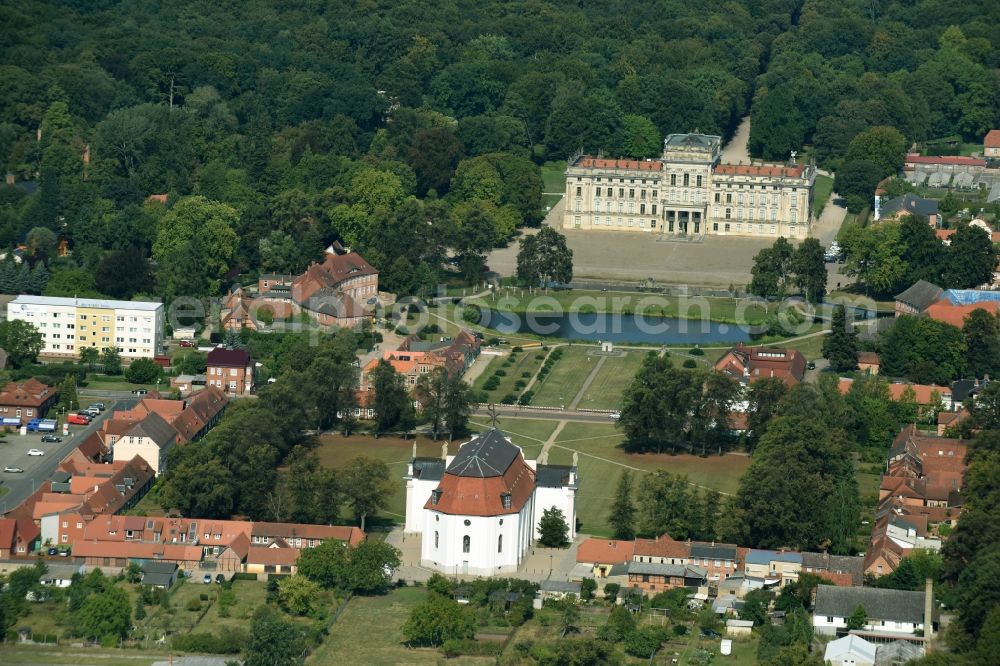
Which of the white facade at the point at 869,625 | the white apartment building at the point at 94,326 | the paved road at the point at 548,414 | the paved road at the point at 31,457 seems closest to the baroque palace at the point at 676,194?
the white apartment building at the point at 94,326

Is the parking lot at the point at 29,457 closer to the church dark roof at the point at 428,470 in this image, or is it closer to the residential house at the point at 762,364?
the church dark roof at the point at 428,470

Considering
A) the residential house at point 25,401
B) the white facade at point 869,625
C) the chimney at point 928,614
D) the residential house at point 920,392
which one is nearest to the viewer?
the chimney at point 928,614

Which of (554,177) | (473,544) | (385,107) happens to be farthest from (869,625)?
(385,107)

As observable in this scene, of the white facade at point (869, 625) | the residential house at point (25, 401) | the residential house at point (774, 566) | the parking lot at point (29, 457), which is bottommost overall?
the white facade at point (869, 625)

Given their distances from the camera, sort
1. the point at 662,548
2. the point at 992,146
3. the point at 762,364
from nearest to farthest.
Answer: the point at 662,548 < the point at 762,364 < the point at 992,146

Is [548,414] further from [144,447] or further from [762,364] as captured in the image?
[144,447]

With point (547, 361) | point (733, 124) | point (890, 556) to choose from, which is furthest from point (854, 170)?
point (890, 556)
